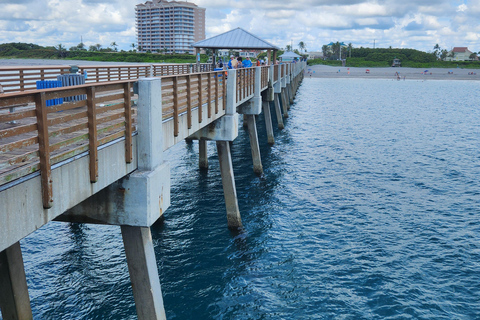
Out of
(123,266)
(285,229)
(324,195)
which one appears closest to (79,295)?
(123,266)

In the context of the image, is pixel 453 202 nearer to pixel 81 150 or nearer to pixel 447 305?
pixel 447 305

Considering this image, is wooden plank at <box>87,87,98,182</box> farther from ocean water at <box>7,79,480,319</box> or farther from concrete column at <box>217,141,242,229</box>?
concrete column at <box>217,141,242,229</box>

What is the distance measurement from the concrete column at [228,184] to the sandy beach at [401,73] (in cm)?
9975

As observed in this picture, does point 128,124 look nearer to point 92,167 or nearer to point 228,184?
point 92,167

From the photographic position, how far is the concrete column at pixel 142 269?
710cm

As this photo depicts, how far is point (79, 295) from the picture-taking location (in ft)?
32.4

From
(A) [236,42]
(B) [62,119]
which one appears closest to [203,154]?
(A) [236,42]

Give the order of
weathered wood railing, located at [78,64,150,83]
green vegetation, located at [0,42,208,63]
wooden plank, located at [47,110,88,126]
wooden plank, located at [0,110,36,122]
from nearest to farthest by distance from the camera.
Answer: wooden plank, located at [0,110,36,122] < wooden plank, located at [47,110,88,126] < weathered wood railing, located at [78,64,150,83] < green vegetation, located at [0,42,208,63]

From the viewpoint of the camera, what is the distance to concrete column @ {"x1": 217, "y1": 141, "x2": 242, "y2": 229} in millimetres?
13562

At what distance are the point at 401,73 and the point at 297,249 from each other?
113 metres

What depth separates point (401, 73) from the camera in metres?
116

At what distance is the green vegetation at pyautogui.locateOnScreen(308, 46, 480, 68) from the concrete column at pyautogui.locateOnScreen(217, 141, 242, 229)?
417ft

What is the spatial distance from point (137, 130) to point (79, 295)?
4.93 meters

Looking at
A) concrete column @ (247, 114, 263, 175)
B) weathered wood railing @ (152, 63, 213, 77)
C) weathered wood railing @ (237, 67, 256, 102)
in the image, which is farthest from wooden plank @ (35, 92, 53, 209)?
weathered wood railing @ (152, 63, 213, 77)
